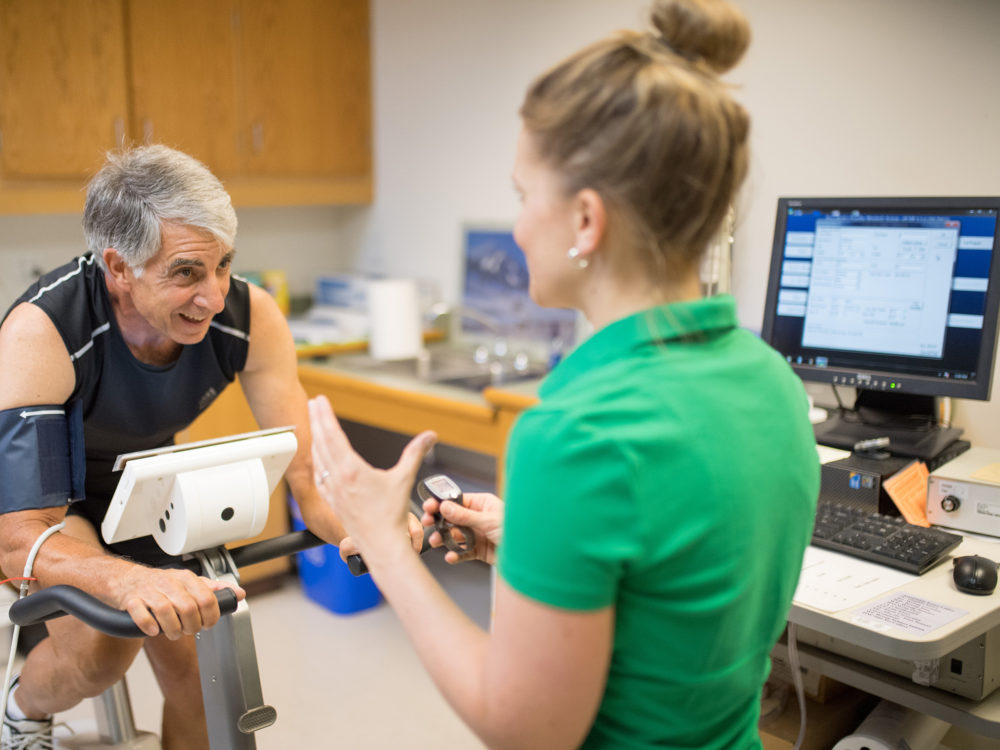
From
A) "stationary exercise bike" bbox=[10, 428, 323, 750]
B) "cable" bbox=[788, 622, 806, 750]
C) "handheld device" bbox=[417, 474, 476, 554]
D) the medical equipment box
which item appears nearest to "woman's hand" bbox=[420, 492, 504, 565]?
"handheld device" bbox=[417, 474, 476, 554]

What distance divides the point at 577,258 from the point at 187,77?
9.55ft

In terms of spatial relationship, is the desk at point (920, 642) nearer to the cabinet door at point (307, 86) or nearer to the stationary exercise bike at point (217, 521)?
the stationary exercise bike at point (217, 521)

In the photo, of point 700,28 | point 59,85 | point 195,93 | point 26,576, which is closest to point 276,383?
point 26,576

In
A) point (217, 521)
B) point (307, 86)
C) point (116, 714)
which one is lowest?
point (116, 714)

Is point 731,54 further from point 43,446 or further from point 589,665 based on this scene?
point 43,446

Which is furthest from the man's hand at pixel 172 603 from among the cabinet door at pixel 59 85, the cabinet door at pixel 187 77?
the cabinet door at pixel 187 77

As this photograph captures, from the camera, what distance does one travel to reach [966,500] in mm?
1637

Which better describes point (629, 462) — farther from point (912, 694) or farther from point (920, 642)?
point (912, 694)

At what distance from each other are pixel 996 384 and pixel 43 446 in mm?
2044

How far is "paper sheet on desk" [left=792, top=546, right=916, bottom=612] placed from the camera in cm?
136

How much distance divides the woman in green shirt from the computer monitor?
110 centimetres

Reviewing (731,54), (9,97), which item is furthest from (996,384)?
(9,97)

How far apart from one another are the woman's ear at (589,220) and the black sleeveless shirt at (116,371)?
1109 millimetres

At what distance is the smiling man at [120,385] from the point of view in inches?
57.0
